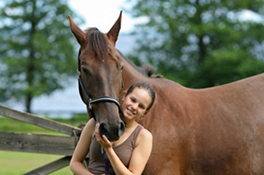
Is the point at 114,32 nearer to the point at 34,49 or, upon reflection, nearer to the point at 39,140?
the point at 39,140

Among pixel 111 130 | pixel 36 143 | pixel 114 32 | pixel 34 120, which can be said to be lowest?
pixel 36 143

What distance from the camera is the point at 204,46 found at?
22.0 m

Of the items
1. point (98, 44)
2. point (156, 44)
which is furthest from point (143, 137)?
point (156, 44)

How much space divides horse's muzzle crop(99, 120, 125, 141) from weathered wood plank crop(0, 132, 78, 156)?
2.00 metres

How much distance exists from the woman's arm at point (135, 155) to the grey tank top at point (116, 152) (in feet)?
0.15

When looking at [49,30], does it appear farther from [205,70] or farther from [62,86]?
[205,70]

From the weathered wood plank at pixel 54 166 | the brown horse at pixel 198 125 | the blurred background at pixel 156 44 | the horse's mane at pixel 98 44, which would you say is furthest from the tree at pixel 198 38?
the horse's mane at pixel 98 44

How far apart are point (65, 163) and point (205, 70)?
17.3 metres

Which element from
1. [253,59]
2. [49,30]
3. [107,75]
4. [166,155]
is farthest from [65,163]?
[49,30]

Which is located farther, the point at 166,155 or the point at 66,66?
the point at 66,66

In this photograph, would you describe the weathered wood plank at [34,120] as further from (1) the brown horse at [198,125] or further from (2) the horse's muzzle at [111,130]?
(2) the horse's muzzle at [111,130]

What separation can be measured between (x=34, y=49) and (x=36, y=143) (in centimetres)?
2217

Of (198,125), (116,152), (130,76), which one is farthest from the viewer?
(130,76)

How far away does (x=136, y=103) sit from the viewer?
277 centimetres
